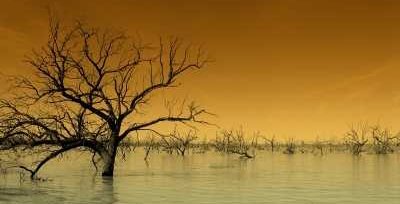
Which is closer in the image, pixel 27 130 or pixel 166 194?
pixel 166 194

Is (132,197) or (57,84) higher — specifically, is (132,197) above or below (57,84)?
below

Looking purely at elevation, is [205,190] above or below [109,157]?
below

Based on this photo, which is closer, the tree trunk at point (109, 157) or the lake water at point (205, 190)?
the lake water at point (205, 190)

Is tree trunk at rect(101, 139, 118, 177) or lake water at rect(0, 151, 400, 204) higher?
tree trunk at rect(101, 139, 118, 177)

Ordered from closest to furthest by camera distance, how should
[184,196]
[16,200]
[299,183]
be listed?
1. [16,200]
2. [184,196]
3. [299,183]

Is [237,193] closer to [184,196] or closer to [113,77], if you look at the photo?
[184,196]

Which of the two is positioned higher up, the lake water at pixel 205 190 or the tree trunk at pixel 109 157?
the tree trunk at pixel 109 157

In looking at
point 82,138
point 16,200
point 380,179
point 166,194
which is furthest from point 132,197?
point 380,179

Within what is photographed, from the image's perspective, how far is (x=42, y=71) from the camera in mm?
28047

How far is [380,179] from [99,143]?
12.6 meters

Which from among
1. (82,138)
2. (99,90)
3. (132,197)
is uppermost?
(99,90)

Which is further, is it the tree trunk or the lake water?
the tree trunk

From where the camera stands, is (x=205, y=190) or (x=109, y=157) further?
(x=109, y=157)

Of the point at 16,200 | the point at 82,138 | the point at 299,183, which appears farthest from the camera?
the point at 82,138
